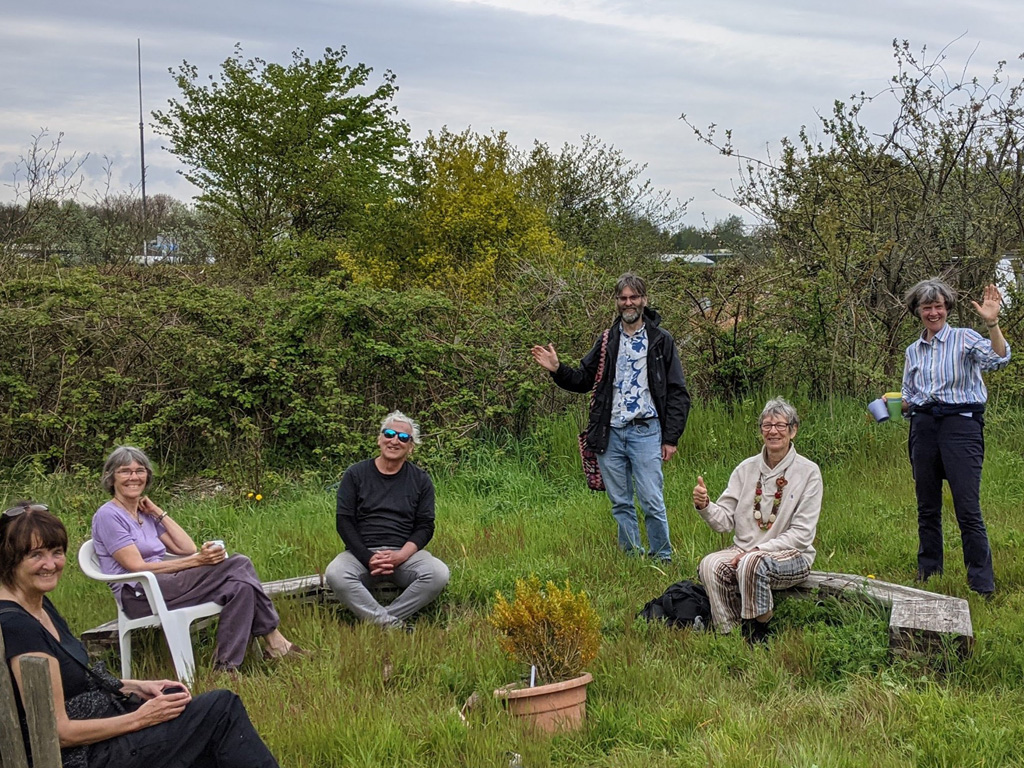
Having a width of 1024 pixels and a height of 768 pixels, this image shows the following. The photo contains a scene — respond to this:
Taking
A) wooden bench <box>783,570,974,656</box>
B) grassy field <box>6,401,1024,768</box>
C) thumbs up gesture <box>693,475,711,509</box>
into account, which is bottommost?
grassy field <box>6,401,1024,768</box>

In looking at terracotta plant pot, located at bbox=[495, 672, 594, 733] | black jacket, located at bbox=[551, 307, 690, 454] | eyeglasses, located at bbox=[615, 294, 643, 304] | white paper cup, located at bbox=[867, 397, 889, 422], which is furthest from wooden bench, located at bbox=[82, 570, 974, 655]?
eyeglasses, located at bbox=[615, 294, 643, 304]

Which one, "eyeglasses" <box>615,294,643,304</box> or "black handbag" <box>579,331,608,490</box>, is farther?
"black handbag" <box>579,331,608,490</box>

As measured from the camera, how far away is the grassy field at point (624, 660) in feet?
13.3

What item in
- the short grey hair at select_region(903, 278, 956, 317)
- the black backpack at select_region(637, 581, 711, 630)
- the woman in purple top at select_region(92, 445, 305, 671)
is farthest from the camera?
the short grey hair at select_region(903, 278, 956, 317)

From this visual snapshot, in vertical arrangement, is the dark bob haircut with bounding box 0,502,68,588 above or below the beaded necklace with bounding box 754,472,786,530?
above

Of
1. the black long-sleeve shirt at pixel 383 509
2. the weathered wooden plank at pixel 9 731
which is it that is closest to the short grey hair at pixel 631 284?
the black long-sleeve shirt at pixel 383 509

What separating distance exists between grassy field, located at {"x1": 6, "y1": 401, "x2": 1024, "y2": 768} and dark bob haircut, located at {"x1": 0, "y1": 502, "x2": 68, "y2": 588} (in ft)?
4.25

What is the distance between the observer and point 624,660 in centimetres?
496

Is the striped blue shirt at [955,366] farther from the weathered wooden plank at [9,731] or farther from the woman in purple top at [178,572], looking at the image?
the weathered wooden plank at [9,731]

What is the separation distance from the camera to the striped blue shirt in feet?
20.0

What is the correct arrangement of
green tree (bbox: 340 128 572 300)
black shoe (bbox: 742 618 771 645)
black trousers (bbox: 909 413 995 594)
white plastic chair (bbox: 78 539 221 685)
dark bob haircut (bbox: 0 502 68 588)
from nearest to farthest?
1. dark bob haircut (bbox: 0 502 68 588)
2. white plastic chair (bbox: 78 539 221 685)
3. black shoe (bbox: 742 618 771 645)
4. black trousers (bbox: 909 413 995 594)
5. green tree (bbox: 340 128 572 300)

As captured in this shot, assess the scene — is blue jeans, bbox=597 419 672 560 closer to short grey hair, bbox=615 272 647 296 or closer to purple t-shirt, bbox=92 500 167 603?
short grey hair, bbox=615 272 647 296

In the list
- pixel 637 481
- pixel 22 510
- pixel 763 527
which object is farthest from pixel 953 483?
pixel 22 510

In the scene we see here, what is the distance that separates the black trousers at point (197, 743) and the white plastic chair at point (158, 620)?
156cm
